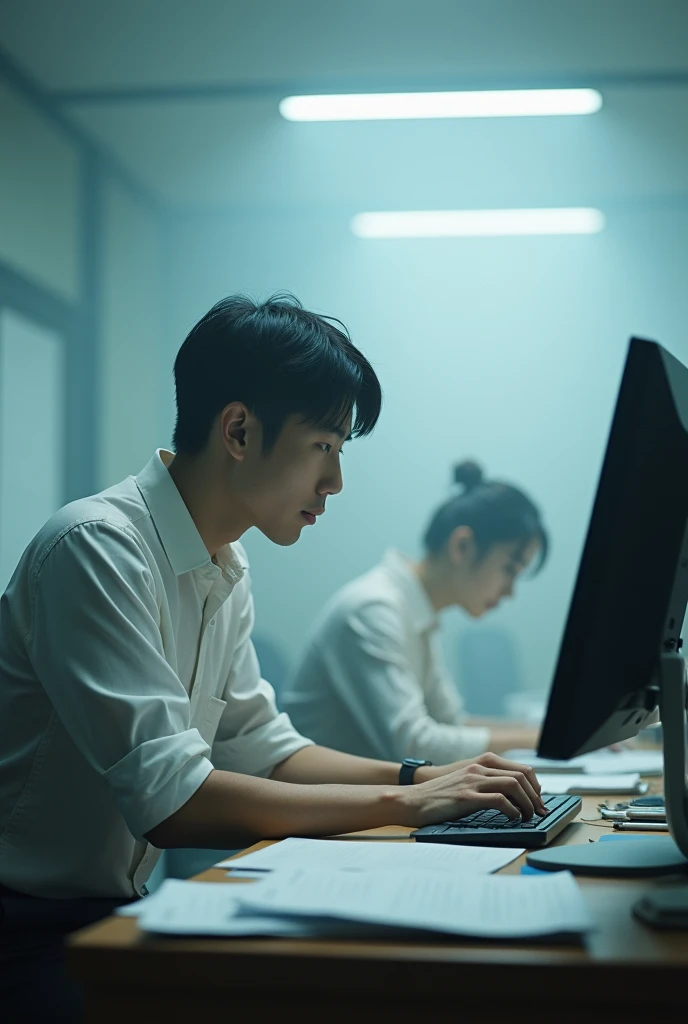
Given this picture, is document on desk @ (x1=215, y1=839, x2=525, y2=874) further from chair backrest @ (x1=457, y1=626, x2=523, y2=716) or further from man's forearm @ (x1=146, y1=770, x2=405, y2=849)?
chair backrest @ (x1=457, y1=626, x2=523, y2=716)

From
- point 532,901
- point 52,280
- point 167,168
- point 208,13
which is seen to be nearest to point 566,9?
point 208,13

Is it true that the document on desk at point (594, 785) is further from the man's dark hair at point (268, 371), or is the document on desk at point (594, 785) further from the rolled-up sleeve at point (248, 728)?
the man's dark hair at point (268, 371)

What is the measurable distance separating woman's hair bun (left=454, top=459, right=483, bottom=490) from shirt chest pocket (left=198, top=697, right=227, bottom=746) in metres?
1.31

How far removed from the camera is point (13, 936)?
3.49ft

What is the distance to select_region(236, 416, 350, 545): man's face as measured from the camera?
4.30 ft

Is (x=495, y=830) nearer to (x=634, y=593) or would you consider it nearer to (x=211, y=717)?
(x=634, y=593)

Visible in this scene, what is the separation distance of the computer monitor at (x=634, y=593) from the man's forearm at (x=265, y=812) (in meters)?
0.24

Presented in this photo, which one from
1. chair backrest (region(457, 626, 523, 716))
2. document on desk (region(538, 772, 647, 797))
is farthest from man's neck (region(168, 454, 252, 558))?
chair backrest (region(457, 626, 523, 716))

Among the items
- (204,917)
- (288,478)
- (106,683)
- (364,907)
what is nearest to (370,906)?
(364,907)

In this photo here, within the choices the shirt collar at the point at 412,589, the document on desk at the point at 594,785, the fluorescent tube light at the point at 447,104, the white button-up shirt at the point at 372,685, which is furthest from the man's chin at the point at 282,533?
the fluorescent tube light at the point at 447,104

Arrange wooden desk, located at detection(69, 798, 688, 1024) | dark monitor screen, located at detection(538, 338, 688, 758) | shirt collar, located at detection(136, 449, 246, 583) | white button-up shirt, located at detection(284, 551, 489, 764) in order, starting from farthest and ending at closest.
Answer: white button-up shirt, located at detection(284, 551, 489, 764)
shirt collar, located at detection(136, 449, 246, 583)
dark monitor screen, located at detection(538, 338, 688, 758)
wooden desk, located at detection(69, 798, 688, 1024)

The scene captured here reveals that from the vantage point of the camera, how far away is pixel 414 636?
2385 mm

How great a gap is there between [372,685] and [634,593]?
1.31 metres

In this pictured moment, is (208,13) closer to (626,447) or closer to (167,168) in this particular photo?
(167,168)
